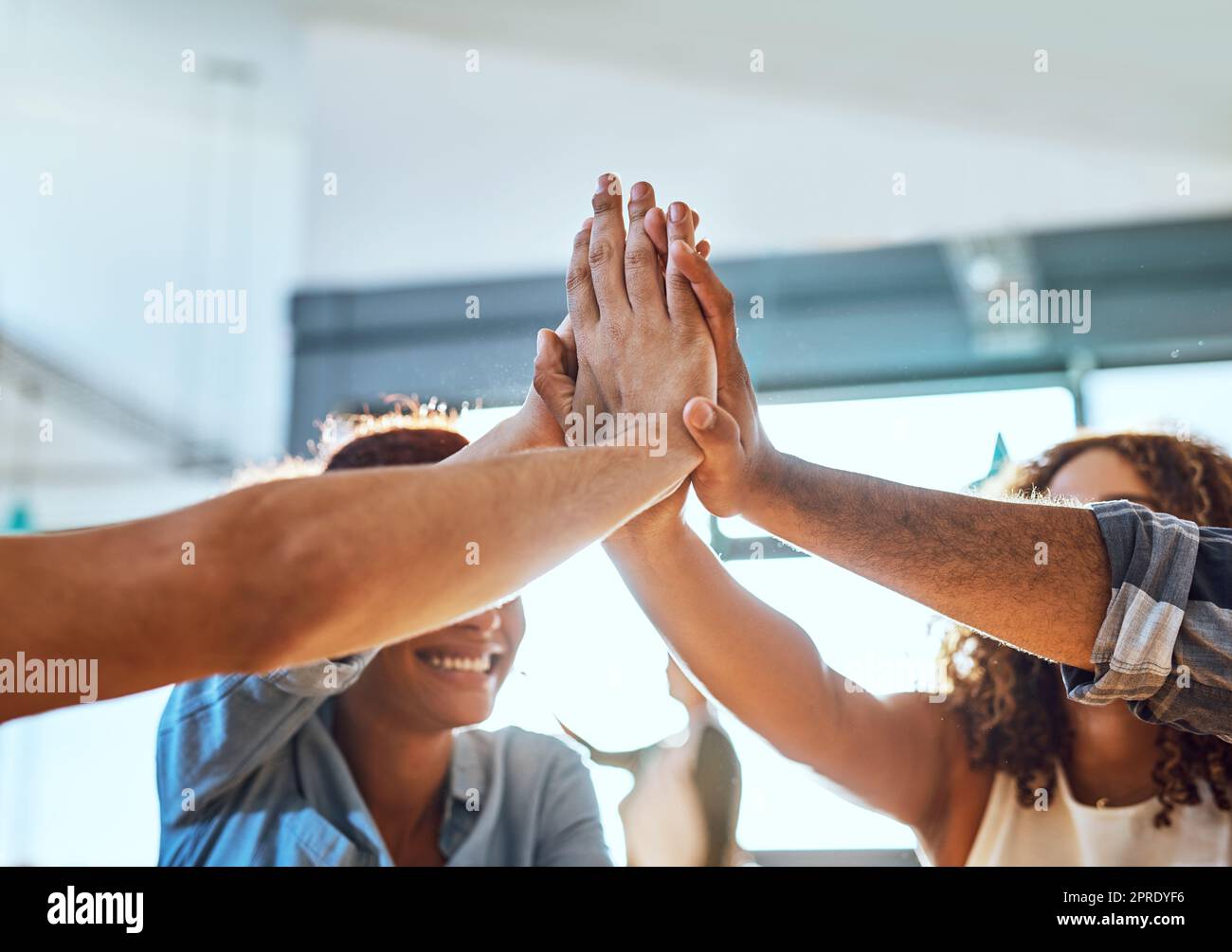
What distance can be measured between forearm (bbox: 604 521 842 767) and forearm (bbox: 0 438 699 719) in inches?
13.2

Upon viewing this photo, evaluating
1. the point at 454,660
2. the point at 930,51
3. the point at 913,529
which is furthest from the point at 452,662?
the point at 930,51

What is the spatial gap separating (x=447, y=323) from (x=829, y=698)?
1.62m

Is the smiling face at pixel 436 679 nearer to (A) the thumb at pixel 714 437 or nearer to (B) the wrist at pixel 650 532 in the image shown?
(B) the wrist at pixel 650 532

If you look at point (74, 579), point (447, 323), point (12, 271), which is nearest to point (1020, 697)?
point (74, 579)

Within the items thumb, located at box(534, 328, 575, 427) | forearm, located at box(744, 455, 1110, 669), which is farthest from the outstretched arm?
thumb, located at box(534, 328, 575, 427)

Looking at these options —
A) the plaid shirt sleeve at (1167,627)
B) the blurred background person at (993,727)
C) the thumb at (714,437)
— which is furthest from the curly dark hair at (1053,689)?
the thumb at (714,437)

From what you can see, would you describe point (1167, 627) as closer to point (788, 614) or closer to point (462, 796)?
point (788, 614)

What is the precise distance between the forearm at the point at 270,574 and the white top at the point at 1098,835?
2.41 ft

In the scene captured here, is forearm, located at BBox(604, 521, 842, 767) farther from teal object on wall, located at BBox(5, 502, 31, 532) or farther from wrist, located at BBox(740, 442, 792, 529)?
teal object on wall, located at BBox(5, 502, 31, 532)

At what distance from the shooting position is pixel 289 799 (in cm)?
107

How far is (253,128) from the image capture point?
7.64 ft

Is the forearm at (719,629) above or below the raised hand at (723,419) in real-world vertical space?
below

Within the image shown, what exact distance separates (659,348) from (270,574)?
49cm

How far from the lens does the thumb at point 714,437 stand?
92 centimetres
